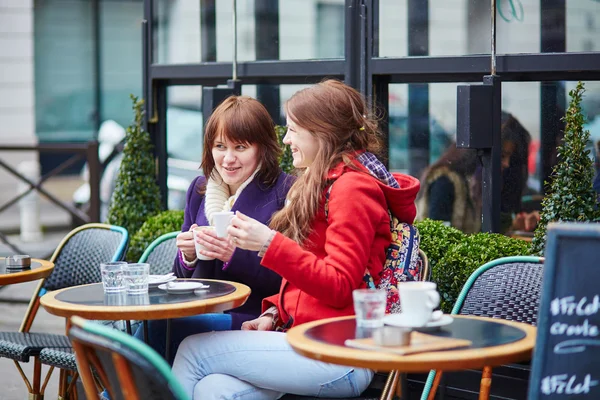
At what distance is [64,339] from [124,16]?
15639 millimetres

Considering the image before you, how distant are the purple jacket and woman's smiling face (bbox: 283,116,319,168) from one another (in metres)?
0.59

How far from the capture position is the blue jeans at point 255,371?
3.10 meters

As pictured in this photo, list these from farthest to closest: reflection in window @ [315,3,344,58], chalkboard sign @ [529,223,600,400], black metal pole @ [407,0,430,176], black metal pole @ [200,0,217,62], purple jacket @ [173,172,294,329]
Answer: black metal pole @ [200,0,217,62]
reflection in window @ [315,3,344,58]
black metal pole @ [407,0,430,176]
purple jacket @ [173,172,294,329]
chalkboard sign @ [529,223,600,400]

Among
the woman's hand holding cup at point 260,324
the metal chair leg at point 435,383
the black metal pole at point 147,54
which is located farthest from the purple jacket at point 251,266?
the black metal pole at point 147,54

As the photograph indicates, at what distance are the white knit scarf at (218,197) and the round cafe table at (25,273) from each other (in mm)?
768

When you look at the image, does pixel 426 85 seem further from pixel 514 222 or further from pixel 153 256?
pixel 153 256

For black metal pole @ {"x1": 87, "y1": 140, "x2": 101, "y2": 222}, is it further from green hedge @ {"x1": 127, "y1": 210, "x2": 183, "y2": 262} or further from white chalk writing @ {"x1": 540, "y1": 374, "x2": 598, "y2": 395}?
white chalk writing @ {"x1": 540, "y1": 374, "x2": 598, "y2": 395}

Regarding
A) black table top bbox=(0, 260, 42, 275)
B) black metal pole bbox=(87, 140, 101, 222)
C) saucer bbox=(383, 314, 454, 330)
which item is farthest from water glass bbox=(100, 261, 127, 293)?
black metal pole bbox=(87, 140, 101, 222)

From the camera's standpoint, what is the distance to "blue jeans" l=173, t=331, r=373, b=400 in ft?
10.2

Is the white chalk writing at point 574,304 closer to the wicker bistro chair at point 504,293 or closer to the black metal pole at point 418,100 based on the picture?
the wicker bistro chair at point 504,293

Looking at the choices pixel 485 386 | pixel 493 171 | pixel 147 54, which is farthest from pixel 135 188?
pixel 485 386

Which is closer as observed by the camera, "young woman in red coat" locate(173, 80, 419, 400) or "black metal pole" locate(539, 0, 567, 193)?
"young woman in red coat" locate(173, 80, 419, 400)

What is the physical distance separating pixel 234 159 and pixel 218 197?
0.20 m

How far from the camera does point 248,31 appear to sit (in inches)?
229
